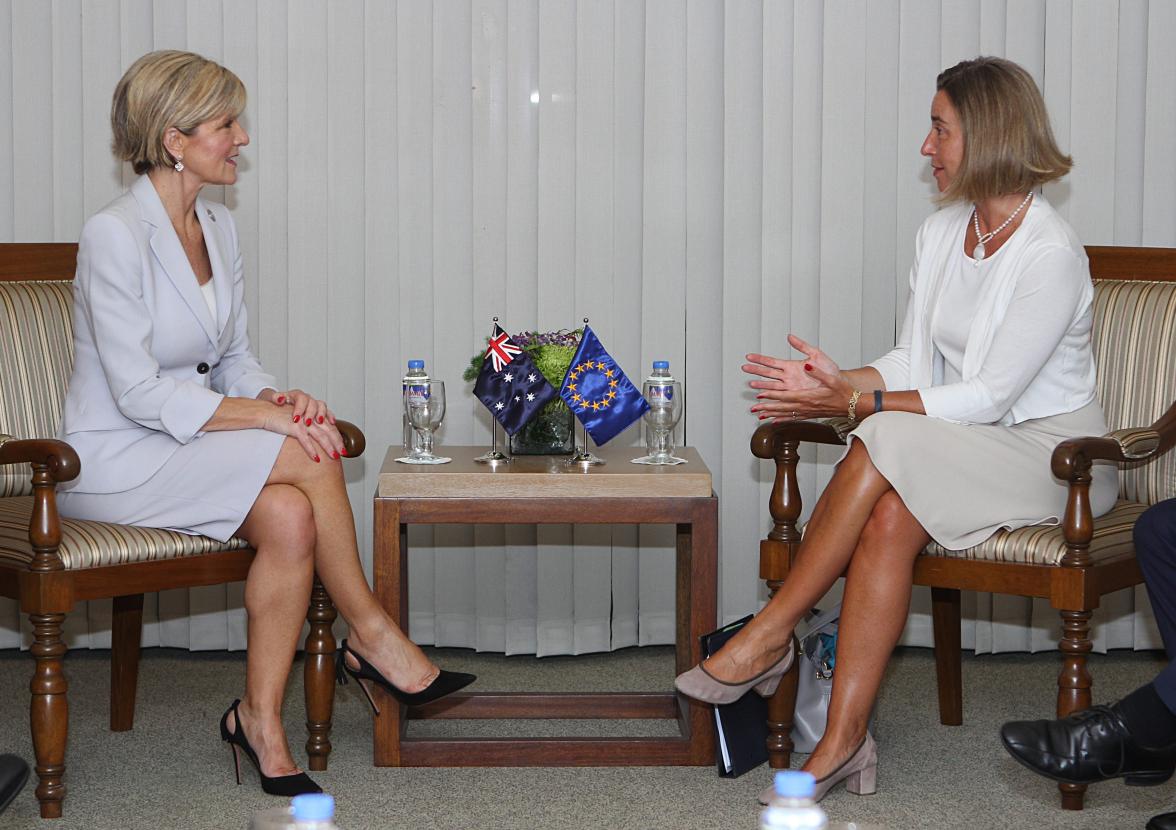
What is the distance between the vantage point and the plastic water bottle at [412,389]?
9.77ft

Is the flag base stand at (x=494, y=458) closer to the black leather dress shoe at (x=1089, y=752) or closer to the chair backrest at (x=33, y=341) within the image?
the chair backrest at (x=33, y=341)

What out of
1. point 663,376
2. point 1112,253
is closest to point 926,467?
point 663,376

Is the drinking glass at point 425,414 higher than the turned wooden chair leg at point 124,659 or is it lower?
higher

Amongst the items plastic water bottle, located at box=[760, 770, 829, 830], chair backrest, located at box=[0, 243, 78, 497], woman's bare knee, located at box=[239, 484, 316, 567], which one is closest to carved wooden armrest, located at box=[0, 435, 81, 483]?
woman's bare knee, located at box=[239, 484, 316, 567]

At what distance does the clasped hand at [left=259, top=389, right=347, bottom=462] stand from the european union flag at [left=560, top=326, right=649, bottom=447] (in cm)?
53

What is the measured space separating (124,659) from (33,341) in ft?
2.55

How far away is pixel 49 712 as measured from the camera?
2.49 metres

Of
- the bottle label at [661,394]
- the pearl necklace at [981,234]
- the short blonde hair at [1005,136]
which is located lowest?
the bottle label at [661,394]

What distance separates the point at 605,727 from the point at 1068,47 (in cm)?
223

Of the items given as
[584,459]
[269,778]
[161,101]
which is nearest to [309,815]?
[269,778]

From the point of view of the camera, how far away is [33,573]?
2.47 m

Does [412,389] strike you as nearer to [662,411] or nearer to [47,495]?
[662,411]

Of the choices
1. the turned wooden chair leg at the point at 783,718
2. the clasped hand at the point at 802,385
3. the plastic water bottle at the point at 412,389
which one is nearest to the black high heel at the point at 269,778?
the plastic water bottle at the point at 412,389

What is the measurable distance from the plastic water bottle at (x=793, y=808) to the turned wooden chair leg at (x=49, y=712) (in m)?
1.66
